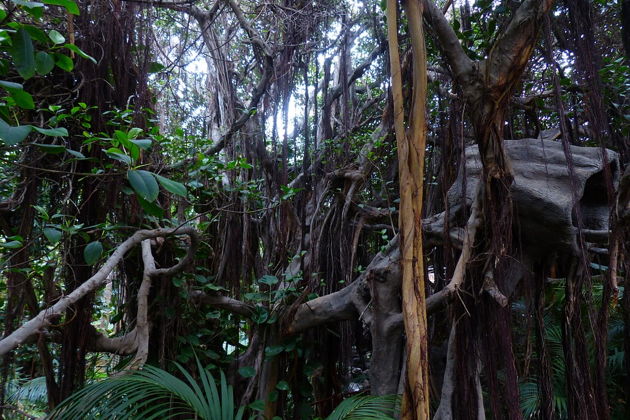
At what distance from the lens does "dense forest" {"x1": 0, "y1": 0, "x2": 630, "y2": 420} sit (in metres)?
1.62

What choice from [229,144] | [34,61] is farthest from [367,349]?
[34,61]

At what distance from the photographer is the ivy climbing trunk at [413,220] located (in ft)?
4.24

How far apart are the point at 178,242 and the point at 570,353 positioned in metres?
2.06

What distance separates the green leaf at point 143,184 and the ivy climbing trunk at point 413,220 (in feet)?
2.19

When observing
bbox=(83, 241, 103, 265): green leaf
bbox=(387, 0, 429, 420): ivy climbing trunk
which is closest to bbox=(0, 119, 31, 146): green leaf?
bbox=(83, 241, 103, 265): green leaf

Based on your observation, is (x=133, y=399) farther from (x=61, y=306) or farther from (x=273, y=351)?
(x=273, y=351)

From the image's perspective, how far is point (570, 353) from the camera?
2.14m

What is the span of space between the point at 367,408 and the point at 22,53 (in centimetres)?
170

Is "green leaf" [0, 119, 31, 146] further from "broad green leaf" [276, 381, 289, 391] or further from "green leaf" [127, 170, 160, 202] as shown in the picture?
"broad green leaf" [276, 381, 289, 391]

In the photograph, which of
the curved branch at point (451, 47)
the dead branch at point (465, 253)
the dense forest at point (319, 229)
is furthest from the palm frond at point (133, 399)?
the curved branch at point (451, 47)

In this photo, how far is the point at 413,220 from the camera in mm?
1356

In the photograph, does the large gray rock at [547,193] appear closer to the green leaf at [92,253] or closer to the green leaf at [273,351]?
the green leaf at [273,351]

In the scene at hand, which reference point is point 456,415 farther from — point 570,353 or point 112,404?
point 112,404

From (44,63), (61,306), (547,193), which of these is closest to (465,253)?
(547,193)
